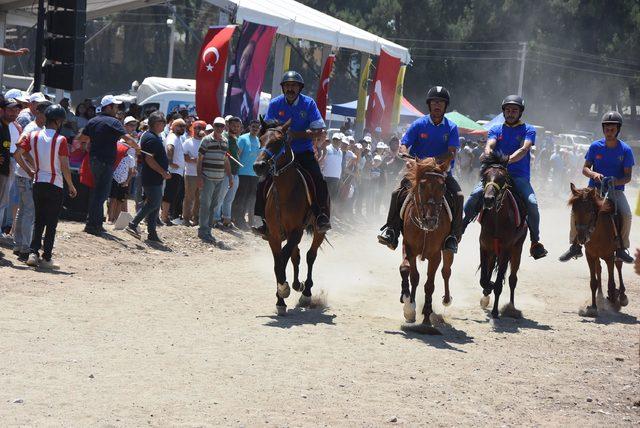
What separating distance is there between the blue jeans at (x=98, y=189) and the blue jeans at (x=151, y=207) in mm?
864

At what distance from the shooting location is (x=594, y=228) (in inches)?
554

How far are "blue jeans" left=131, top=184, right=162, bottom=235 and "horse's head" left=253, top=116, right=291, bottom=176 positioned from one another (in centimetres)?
528

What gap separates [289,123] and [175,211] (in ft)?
26.8

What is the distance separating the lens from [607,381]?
972 cm

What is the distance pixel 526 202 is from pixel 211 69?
31.2ft

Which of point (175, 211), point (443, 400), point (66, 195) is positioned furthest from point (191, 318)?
point (175, 211)

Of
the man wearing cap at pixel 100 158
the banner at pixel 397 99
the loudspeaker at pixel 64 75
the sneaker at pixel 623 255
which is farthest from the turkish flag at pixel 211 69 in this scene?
the banner at pixel 397 99

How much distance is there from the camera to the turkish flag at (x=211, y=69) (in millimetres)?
20891

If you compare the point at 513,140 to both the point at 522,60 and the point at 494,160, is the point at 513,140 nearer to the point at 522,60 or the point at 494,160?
the point at 494,160

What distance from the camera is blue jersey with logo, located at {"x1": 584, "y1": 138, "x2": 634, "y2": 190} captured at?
574 inches

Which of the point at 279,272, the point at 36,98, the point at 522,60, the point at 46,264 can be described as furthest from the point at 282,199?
the point at 522,60

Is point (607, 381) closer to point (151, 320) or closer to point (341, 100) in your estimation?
point (151, 320)

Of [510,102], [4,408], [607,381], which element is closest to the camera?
[4,408]

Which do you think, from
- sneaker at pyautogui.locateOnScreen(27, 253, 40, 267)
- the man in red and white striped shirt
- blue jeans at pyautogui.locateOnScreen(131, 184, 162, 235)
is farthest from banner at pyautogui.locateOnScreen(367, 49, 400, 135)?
sneaker at pyautogui.locateOnScreen(27, 253, 40, 267)
